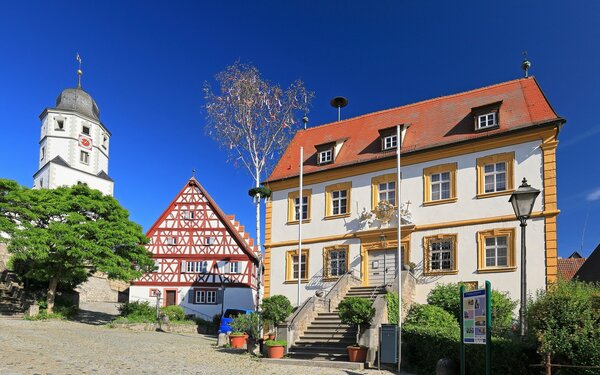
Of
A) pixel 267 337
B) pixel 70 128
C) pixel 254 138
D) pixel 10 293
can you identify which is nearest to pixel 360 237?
pixel 267 337

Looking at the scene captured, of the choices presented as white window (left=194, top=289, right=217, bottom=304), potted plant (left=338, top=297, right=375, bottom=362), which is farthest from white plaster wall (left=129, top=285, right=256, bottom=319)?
potted plant (left=338, top=297, right=375, bottom=362)

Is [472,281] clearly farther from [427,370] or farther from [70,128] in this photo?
[70,128]

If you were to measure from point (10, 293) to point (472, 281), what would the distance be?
1169 inches

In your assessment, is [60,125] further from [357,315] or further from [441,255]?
[357,315]

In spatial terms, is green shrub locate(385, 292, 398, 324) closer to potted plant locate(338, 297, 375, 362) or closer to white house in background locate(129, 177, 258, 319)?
potted plant locate(338, 297, 375, 362)

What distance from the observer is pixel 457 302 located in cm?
1925

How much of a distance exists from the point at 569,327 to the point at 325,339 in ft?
30.2

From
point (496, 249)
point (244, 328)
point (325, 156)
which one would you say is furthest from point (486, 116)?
point (244, 328)

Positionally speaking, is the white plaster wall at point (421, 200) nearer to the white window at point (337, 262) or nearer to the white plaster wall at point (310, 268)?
the white plaster wall at point (310, 268)

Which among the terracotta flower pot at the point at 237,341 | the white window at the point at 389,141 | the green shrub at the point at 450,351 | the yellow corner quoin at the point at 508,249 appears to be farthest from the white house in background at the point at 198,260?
the green shrub at the point at 450,351

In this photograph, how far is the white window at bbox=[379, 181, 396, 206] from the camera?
2283cm

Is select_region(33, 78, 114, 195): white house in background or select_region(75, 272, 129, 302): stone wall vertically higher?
select_region(33, 78, 114, 195): white house in background

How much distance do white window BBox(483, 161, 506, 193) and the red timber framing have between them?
23394 millimetres

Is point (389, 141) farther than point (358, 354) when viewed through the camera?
Yes
